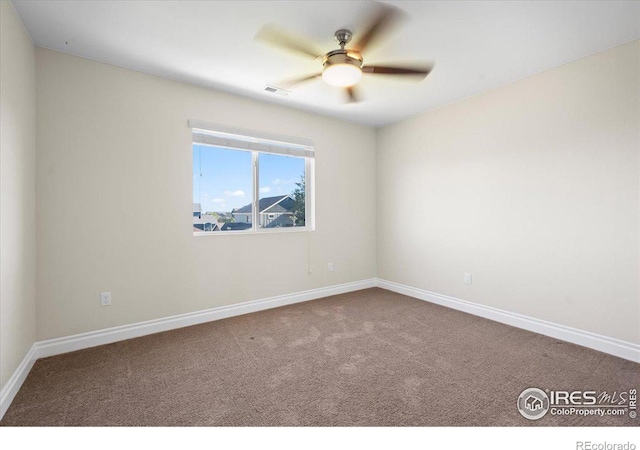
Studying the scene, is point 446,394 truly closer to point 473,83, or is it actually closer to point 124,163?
point 473,83

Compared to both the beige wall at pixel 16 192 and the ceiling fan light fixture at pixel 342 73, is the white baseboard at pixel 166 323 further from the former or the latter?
the ceiling fan light fixture at pixel 342 73

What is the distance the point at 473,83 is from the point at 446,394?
2881 millimetres

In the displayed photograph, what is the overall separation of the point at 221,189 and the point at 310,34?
73.7 inches

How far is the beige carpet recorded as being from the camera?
1707 millimetres

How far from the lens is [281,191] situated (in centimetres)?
389

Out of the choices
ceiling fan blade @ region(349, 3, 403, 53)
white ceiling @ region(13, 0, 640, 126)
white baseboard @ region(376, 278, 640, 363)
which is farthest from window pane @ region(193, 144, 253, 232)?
white baseboard @ region(376, 278, 640, 363)

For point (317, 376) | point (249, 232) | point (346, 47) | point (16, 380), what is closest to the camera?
point (16, 380)

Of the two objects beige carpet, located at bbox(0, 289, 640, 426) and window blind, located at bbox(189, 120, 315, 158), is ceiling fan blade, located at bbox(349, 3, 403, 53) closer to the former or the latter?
window blind, located at bbox(189, 120, 315, 158)

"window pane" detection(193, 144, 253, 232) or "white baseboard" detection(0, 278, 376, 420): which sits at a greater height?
"window pane" detection(193, 144, 253, 232)

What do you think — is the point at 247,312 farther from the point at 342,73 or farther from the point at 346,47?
the point at 346,47

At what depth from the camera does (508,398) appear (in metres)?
1.87

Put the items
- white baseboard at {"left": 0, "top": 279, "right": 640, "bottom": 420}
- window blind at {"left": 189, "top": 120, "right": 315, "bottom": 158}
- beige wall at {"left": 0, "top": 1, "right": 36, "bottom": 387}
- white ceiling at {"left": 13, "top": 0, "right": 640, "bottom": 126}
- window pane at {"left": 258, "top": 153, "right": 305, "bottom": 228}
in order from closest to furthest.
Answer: beige wall at {"left": 0, "top": 1, "right": 36, "bottom": 387} < white ceiling at {"left": 13, "top": 0, "right": 640, "bottom": 126} < white baseboard at {"left": 0, "top": 279, "right": 640, "bottom": 420} < window blind at {"left": 189, "top": 120, "right": 315, "bottom": 158} < window pane at {"left": 258, "top": 153, "right": 305, "bottom": 228}

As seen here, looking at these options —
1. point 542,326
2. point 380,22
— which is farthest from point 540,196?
point 380,22

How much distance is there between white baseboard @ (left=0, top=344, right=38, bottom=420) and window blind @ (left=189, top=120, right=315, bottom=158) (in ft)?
7.30
